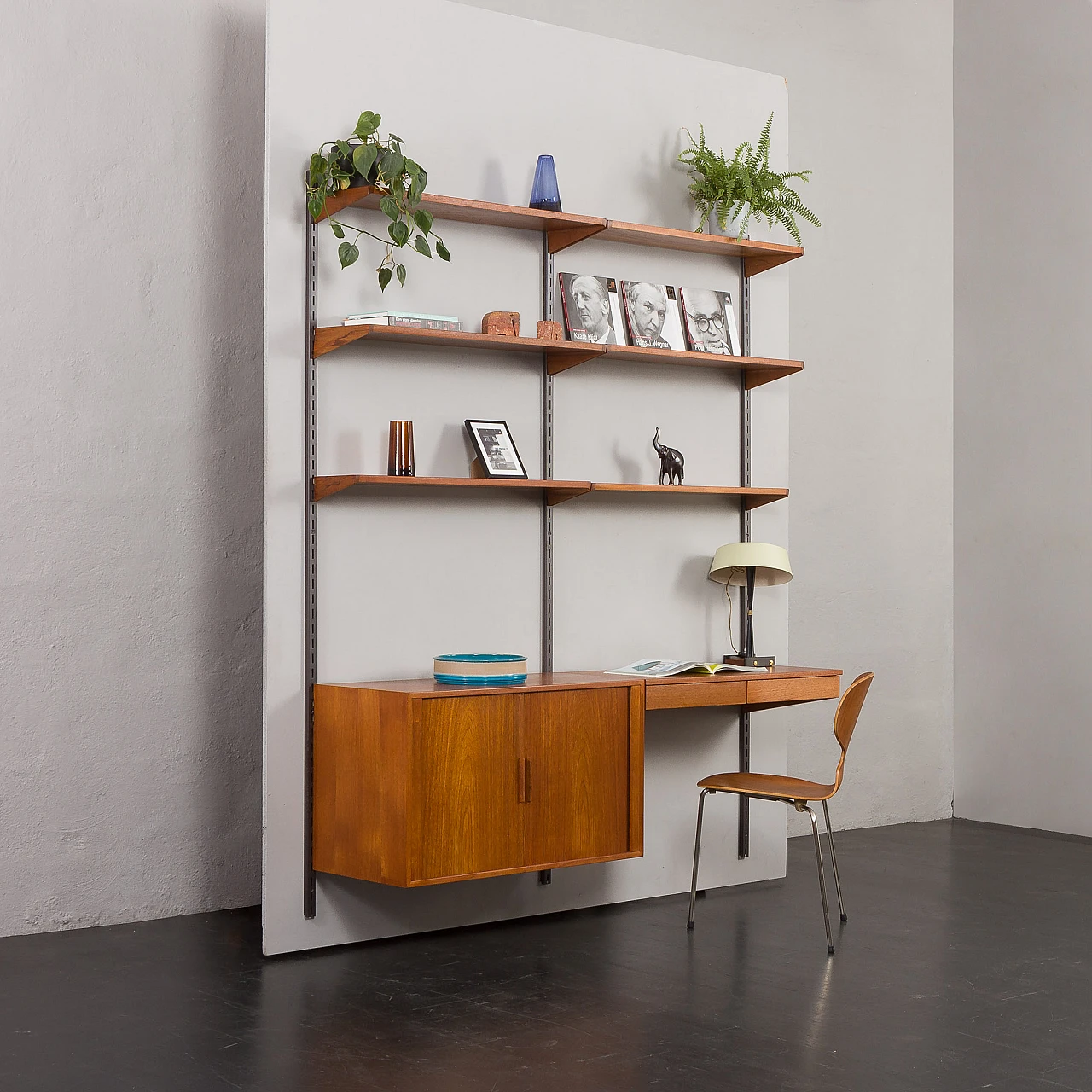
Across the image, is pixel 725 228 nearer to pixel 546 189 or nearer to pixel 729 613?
pixel 546 189

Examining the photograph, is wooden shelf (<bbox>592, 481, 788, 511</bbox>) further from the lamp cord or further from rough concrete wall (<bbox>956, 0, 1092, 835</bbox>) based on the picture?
rough concrete wall (<bbox>956, 0, 1092, 835</bbox>)

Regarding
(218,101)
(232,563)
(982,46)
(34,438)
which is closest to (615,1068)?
→ (232,563)

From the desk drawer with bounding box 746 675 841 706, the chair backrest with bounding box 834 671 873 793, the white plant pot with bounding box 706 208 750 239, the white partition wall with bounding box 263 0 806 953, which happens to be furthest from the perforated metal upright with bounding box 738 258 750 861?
the chair backrest with bounding box 834 671 873 793

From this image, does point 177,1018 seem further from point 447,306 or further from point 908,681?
point 908,681

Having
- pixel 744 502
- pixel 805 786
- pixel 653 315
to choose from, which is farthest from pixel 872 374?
pixel 805 786

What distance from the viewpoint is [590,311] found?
482 cm

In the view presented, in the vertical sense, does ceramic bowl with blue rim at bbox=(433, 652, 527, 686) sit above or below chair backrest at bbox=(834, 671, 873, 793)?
above

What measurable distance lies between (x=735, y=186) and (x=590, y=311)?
793mm

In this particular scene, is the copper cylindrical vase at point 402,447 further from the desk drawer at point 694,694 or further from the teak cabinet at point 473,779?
the desk drawer at point 694,694

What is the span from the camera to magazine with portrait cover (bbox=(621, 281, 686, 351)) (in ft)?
16.1

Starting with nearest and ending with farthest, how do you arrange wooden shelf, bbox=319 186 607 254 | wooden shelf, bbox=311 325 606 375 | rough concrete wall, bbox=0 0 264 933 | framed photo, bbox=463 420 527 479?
1. wooden shelf, bbox=311 325 606 375
2. wooden shelf, bbox=319 186 607 254
3. rough concrete wall, bbox=0 0 264 933
4. framed photo, bbox=463 420 527 479

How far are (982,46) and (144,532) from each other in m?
4.97

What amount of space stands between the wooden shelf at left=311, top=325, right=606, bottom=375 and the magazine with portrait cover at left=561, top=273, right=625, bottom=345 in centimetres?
13

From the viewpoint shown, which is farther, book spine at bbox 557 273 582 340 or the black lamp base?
the black lamp base
